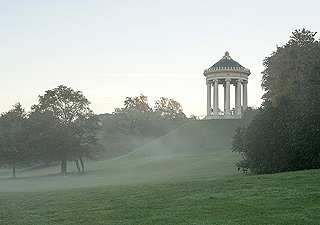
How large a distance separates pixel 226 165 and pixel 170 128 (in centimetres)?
6974

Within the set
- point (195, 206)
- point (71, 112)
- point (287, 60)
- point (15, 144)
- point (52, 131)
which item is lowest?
point (195, 206)

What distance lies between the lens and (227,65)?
259ft

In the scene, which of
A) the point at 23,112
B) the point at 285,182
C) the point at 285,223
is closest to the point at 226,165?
the point at 285,182

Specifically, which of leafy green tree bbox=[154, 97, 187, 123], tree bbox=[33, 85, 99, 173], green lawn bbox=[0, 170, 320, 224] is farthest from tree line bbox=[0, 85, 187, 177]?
leafy green tree bbox=[154, 97, 187, 123]

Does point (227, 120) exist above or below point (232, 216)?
above

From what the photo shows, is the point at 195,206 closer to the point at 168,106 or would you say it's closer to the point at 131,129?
the point at 131,129

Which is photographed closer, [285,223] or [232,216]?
[285,223]

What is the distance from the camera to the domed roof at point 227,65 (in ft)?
255

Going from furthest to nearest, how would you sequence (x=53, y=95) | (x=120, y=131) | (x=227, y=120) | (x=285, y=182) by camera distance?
(x=120, y=131) < (x=227, y=120) < (x=53, y=95) < (x=285, y=182)

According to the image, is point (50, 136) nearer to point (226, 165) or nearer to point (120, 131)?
point (226, 165)

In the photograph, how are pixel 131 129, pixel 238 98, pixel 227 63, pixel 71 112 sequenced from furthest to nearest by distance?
pixel 131 129, pixel 238 98, pixel 227 63, pixel 71 112

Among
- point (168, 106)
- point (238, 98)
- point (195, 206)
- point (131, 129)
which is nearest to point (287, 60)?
point (195, 206)

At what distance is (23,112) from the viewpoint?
53406mm

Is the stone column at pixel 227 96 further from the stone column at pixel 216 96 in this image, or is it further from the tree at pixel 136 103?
the tree at pixel 136 103
